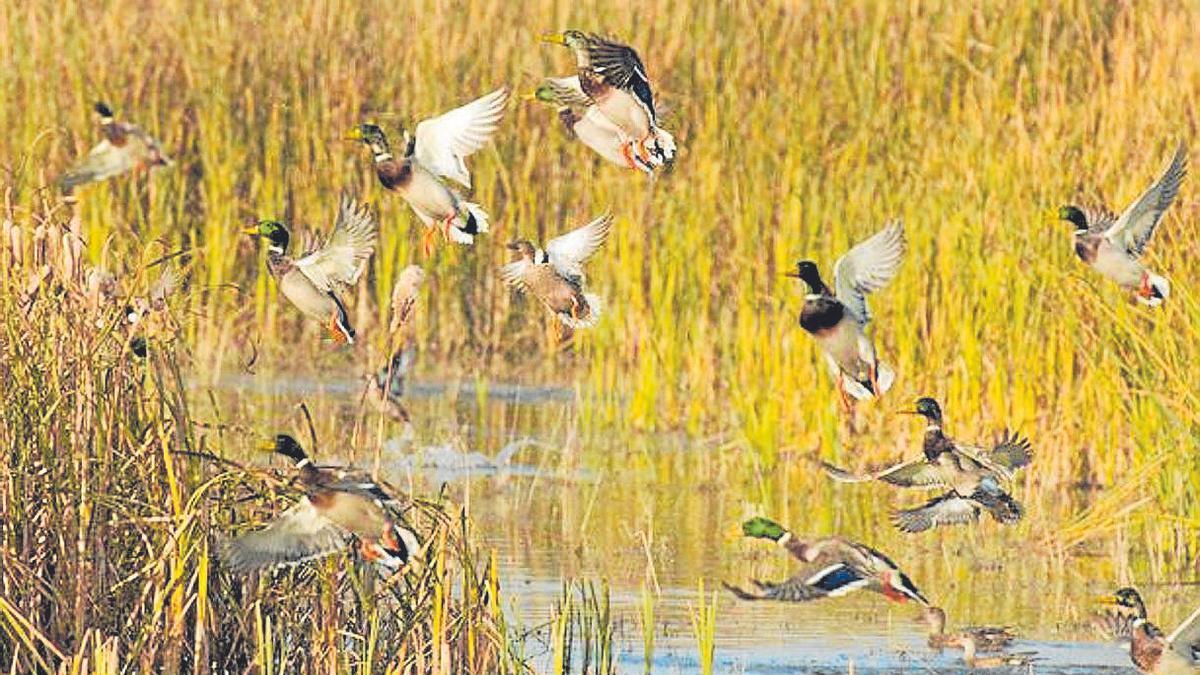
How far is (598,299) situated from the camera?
7500 millimetres

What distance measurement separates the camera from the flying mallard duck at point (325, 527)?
19.0 ft

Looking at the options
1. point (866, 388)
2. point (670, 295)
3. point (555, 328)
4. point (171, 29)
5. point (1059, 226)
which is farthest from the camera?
point (171, 29)

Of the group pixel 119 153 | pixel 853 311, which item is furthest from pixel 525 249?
pixel 119 153

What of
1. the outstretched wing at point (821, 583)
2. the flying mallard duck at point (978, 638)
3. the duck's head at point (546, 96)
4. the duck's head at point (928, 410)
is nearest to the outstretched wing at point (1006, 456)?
the duck's head at point (928, 410)

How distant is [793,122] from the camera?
1412 centimetres

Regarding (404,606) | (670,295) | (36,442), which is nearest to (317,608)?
(404,606)

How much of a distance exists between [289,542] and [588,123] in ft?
5.98

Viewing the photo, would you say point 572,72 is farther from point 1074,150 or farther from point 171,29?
point 1074,150

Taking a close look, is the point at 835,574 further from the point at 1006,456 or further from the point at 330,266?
the point at 330,266

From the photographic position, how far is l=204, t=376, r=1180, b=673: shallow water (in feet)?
27.4

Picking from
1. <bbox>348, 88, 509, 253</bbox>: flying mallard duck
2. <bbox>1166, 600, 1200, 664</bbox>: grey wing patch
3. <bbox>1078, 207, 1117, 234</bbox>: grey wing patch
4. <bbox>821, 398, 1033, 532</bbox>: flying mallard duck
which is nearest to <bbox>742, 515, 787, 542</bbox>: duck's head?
<bbox>821, 398, 1033, 532</bbox>: flying mallard duck

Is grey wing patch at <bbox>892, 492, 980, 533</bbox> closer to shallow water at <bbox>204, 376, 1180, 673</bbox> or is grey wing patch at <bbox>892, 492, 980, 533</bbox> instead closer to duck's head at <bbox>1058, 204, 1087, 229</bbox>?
shallow water at <bbox>204, 376, 1180, 673</bbox>

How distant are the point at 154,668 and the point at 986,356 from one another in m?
6.17

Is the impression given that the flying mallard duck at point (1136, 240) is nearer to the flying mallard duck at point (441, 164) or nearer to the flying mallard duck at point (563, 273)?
the flying mallard duck at point (563, 273)
